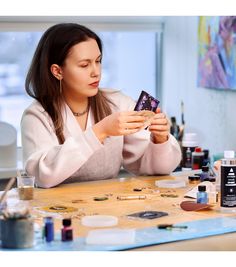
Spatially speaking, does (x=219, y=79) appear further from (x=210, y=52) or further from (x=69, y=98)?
(x=69, y=98)

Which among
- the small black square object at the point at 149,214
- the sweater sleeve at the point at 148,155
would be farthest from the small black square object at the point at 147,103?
the small black square object at the point at 149,214

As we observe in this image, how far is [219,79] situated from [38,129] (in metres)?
1.42

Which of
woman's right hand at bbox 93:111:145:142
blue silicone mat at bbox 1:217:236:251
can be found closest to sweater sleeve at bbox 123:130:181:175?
woman's right hand at bbox 93:111:145:142

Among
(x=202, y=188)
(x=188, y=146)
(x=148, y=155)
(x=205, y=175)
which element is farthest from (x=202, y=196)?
(x=188, y=146)

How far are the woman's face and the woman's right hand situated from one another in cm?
25

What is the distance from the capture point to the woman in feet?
8.68

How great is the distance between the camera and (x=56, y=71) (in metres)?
2.82

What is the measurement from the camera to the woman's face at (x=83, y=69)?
2725 mm

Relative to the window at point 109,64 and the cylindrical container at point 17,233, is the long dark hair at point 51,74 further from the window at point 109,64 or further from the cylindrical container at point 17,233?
the window at point 109,64

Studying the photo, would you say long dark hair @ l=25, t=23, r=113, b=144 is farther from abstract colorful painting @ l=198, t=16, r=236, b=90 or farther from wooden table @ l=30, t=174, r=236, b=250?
abstract colorful painting @ l=198, t=16, r=236, b=90
